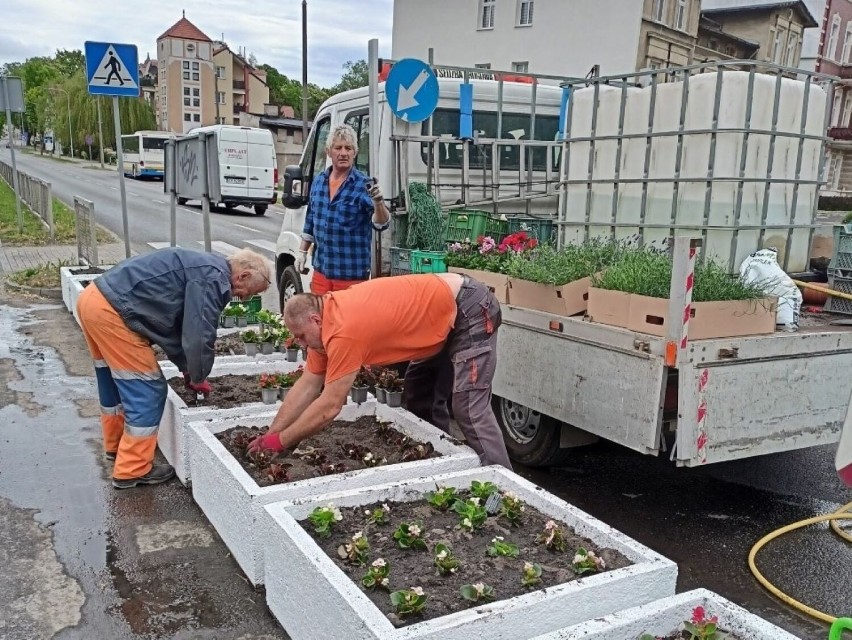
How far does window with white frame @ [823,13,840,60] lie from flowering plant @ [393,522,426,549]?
52705 millimetres

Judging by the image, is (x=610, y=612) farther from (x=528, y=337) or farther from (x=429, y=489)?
(x=528, y=337)

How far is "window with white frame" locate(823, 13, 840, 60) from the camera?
4616 cm

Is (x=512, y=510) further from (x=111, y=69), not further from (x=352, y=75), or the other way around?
(x=352, y=75)

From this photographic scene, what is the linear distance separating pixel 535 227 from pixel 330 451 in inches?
120

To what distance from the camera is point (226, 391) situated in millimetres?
5082

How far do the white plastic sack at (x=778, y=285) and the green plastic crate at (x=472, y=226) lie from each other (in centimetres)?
206

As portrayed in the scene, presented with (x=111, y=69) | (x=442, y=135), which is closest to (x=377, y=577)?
(x=442, y=135)

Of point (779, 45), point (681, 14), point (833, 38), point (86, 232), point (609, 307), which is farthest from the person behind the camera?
point (833, 38)

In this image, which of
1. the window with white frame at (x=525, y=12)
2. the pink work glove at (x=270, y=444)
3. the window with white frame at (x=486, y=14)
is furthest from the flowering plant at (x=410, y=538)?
the window with white frame at (x=486, y=14)

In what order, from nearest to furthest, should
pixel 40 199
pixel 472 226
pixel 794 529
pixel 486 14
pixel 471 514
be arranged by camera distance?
pixel 471 514 → pixel 794 529 → pixel 472 226 → pixel 40 199 → pixel 486 14

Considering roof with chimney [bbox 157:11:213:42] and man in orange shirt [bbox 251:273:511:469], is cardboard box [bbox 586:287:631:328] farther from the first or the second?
roof with chimney [bbox 157:11:213:42]

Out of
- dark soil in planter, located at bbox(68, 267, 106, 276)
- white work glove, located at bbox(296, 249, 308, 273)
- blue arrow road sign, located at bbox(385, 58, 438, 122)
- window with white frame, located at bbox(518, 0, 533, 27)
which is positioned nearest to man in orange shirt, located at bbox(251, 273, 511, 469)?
white work glove, located at bbox(296, 249, 308, 273)

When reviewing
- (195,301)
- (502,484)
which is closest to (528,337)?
(502,484)

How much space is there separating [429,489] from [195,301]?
5.96 feet
